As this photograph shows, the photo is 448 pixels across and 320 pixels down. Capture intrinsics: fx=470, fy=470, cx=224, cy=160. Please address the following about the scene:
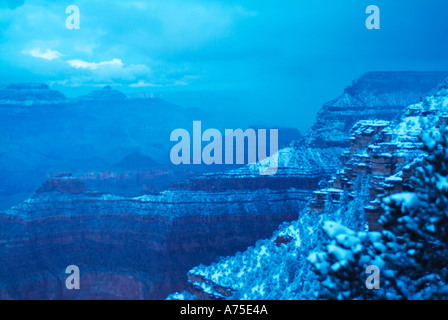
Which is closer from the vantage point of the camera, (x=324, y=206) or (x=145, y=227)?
(x=324, y=206)

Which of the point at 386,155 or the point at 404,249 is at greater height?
the point at 386,155

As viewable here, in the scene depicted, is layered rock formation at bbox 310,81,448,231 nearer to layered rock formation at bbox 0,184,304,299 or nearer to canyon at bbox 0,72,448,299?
canyon at bbox 0,72,448,299

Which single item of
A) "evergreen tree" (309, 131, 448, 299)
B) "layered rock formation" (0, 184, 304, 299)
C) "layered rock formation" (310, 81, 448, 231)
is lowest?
"layered rock formation" (0, 184, 304, 299)

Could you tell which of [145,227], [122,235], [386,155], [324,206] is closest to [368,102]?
[145,227]

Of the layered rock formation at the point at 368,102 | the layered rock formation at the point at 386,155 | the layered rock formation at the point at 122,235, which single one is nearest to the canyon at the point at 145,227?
the layered rock formation at the point at 122,235

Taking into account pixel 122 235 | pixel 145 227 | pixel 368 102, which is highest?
pixel 368 102

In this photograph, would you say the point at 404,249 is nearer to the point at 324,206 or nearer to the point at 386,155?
the point at 386,155

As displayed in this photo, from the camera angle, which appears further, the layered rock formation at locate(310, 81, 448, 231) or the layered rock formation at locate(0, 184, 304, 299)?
the layered rock formation at locate(0, 184, 304, 299)

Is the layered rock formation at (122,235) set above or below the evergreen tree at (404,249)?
below

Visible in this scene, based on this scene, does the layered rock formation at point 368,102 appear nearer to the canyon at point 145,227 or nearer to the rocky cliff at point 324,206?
the canyon at point 145,227

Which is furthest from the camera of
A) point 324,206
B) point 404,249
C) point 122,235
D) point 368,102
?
point 368,102

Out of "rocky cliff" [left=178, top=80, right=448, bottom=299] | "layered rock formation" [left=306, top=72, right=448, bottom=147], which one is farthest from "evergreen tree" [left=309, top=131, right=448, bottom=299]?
"layered rock formation" [left=306, top=72, right=448, bottom=147]

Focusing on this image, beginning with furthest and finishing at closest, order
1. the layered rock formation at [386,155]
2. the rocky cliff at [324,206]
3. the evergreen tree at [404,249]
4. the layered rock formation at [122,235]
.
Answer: the layered rock formation at [122,235] → the rocky cliff at [324,206] → the layered rock formation at [386,155] → the evergreen tree at [404,249]
